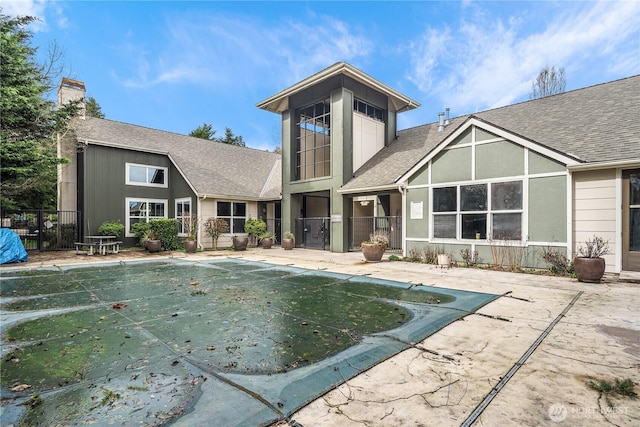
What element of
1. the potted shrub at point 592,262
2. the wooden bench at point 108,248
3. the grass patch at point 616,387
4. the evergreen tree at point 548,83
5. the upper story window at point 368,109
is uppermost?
the evergreen tree at point 548,83

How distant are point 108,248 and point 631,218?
1971 cm

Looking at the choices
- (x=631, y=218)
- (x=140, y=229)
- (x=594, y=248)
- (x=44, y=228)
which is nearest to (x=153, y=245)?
(x=140, y=229)

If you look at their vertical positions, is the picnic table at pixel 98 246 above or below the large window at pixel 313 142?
below

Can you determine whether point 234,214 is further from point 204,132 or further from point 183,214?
point 204,132

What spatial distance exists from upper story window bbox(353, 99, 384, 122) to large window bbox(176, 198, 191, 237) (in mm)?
10441

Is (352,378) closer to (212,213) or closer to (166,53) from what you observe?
(212,213)

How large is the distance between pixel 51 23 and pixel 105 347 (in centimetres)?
1874

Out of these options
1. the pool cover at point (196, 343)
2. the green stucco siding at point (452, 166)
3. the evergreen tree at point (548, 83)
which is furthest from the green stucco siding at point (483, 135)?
the evergreen tree at point (548, 83)

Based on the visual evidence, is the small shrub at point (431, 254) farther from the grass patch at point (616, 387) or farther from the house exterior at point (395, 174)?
the grass patch at point (616, 387)

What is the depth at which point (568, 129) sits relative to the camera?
10.1m

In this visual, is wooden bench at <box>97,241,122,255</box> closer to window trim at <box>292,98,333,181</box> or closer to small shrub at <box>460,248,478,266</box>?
window trim at <box>292,98,333,181</box>

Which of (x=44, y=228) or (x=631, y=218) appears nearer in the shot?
(x=631, y=218)

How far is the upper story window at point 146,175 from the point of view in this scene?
16500mm

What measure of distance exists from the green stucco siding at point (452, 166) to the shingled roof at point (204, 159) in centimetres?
961
